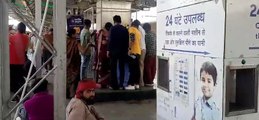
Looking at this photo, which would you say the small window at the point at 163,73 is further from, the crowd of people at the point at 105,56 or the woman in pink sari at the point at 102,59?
the woman in pink sari at the point at 102,59

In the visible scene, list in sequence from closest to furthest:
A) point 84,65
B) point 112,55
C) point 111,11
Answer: point 112,55 → point 84,65 → point 111,11

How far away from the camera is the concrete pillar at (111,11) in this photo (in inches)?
393

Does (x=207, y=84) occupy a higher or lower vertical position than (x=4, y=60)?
lower

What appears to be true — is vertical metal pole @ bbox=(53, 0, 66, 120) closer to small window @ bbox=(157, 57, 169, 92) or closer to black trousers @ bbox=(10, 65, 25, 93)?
small window @ bbox=(157, 57, 169, 92)

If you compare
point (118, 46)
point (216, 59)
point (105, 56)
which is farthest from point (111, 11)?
point (216, 59)

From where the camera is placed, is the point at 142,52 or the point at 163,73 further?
the point at 142,52

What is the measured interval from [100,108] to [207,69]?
405 centimetres

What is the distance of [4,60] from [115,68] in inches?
180

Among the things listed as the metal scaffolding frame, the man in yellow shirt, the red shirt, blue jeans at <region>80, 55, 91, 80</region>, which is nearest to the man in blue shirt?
the man in yellow shirt

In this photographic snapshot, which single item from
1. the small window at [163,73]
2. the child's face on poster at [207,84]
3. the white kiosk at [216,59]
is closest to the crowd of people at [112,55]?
the small window at [163,73]

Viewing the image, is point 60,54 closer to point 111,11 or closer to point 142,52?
point 142,52

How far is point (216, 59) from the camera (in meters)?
2.78

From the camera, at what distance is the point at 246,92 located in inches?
116

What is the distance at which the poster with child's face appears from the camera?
2781 millimetres
